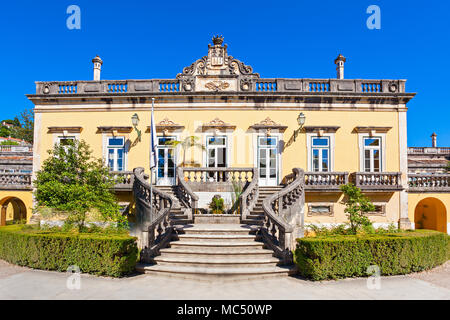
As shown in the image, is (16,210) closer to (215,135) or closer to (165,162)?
(165,162)

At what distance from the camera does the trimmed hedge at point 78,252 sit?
7.30m

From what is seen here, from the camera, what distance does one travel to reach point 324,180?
14.1 m

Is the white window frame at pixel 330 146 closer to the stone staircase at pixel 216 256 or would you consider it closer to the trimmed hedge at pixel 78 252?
the stone staircase at pixel 216 256

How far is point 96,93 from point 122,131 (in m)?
2.50

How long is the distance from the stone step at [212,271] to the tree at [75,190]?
11.4ft

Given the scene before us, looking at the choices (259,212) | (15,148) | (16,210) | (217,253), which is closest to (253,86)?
(259,212)

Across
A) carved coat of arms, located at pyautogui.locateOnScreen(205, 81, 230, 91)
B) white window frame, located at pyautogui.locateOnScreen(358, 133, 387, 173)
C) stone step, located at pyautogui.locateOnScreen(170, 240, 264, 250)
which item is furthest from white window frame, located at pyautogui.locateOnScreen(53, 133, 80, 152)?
white window frame, located at pyautogui.locateOnScreen(358, 133, 387, 173)

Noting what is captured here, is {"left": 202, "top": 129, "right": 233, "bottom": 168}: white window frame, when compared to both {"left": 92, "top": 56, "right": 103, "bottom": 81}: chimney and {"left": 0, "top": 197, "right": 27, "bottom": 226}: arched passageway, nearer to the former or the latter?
{"left": 92, "top": 56, "right": 103, "bottom": 81}: chimney

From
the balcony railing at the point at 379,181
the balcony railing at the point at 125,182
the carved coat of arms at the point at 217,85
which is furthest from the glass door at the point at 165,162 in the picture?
the balcony railing at the point at 379,181

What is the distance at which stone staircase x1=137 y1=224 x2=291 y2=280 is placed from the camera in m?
7.26

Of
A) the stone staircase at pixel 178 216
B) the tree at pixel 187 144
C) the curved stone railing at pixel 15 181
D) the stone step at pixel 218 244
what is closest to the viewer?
the stone step at pixel 218 244
